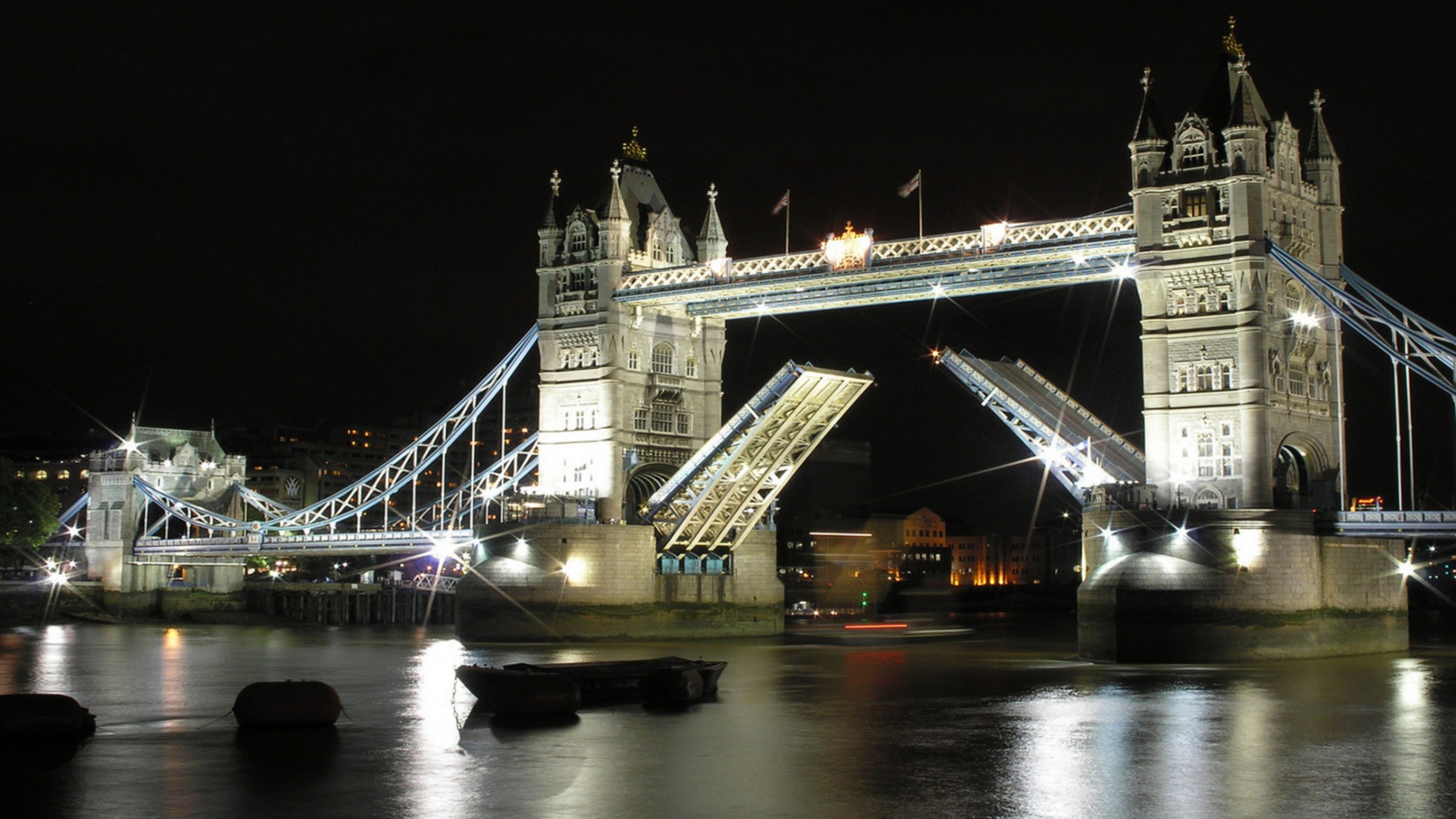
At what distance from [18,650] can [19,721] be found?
29663mm

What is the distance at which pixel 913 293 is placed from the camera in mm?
45812

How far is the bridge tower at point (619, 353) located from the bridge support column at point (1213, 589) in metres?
16.2

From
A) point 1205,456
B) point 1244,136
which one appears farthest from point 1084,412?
point 1244,136

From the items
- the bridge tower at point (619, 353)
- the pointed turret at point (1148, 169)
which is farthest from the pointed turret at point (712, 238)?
the pointed turret at point (1148, 169)

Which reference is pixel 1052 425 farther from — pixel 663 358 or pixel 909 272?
pixel 663 358

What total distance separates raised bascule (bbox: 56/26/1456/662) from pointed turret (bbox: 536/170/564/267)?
87 millimetres

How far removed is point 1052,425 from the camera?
43.8m

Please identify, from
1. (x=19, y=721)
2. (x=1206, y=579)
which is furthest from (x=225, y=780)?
(x=1206, y=579)

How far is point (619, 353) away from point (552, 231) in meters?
5.35

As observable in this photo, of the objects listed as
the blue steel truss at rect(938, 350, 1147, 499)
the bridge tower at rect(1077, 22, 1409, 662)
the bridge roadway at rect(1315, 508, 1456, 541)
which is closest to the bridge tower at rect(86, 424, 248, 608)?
the blue steel truss at rect(938, 350, 1147, 499)

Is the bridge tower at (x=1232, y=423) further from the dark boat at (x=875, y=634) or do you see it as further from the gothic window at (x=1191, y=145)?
the dark boat at (x=875, y=634)

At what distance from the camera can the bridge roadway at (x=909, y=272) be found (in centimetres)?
4247

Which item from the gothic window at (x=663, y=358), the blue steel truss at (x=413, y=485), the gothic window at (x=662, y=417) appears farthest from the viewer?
the blue steel truss at (x=413, y=485)

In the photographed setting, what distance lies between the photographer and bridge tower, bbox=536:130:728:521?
2007 inches
